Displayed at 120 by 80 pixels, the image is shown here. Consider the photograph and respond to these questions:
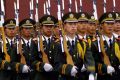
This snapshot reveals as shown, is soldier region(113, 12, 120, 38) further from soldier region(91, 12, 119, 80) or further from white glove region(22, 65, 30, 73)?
white glove region(22, 65, 30, 73)

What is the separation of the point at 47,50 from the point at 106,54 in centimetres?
88

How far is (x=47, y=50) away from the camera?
6.06 m

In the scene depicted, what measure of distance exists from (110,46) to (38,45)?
1087 mm

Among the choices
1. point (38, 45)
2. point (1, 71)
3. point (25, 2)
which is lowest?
point (1, 71)

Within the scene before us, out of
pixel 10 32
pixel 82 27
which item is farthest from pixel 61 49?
pixel 10 32

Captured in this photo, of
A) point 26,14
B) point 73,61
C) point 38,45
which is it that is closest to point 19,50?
point 38,45

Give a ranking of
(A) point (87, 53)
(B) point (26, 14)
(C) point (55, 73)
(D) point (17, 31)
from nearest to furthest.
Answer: (A) point (87, 53)
(C) point (55, 73)
(D) point (17, 31)
(B) point (26, 14)

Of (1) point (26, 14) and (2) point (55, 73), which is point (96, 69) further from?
(1) point (26, 14)

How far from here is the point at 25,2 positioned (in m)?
11.7

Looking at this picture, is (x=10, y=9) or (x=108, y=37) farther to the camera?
(x=10, y=9)

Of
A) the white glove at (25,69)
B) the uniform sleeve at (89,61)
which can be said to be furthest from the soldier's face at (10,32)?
the uniform sleeve at (89,61)

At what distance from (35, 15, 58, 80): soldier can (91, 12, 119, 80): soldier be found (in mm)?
620

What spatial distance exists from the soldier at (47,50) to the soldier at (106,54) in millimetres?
620

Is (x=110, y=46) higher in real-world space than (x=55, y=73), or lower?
higher
